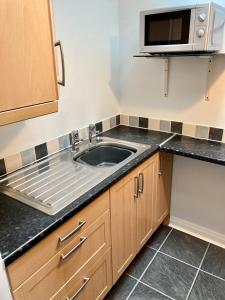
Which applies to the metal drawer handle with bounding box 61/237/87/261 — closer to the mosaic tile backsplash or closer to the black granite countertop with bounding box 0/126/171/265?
the black granite countertop with bounding box 0/126/171/265

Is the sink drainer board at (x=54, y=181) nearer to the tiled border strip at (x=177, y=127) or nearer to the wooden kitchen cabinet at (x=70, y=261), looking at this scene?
the wooden kitchen cabinet at (x=70, y=261)

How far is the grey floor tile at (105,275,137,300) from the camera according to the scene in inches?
65.2

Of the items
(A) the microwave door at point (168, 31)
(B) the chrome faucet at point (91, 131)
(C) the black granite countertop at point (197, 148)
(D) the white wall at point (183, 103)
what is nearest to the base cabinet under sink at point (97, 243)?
(C) the black granite countertop at point (197, 148)

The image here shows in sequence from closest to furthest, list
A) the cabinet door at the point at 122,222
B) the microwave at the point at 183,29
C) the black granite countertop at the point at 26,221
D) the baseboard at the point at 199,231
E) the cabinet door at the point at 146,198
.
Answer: the black granite countertop at the point at 26,221 → the microwave at the point at 183,29 → the cabinet door at the point at 122,222 → the cabinet door at the point at 146,198 → the baseboard at the point at 199,231

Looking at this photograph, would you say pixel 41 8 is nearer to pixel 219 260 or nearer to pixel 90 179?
pixel 90 179

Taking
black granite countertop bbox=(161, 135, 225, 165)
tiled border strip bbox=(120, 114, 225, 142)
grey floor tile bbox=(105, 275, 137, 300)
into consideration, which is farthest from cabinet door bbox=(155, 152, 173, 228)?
grey floor tile bbox=(105, 275, 137, 300)

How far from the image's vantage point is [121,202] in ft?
4.89

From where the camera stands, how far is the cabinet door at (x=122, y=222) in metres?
1.44

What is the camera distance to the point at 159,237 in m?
2.15

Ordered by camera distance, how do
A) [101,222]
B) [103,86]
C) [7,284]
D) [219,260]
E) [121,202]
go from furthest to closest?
[103,86], [219,260], [121,202], [101,222], [7,284]

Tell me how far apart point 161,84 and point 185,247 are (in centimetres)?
135

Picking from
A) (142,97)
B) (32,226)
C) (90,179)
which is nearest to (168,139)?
(142,97)

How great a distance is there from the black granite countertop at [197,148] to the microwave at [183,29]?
640 millimetres

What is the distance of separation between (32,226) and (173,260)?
1333 millimetres
